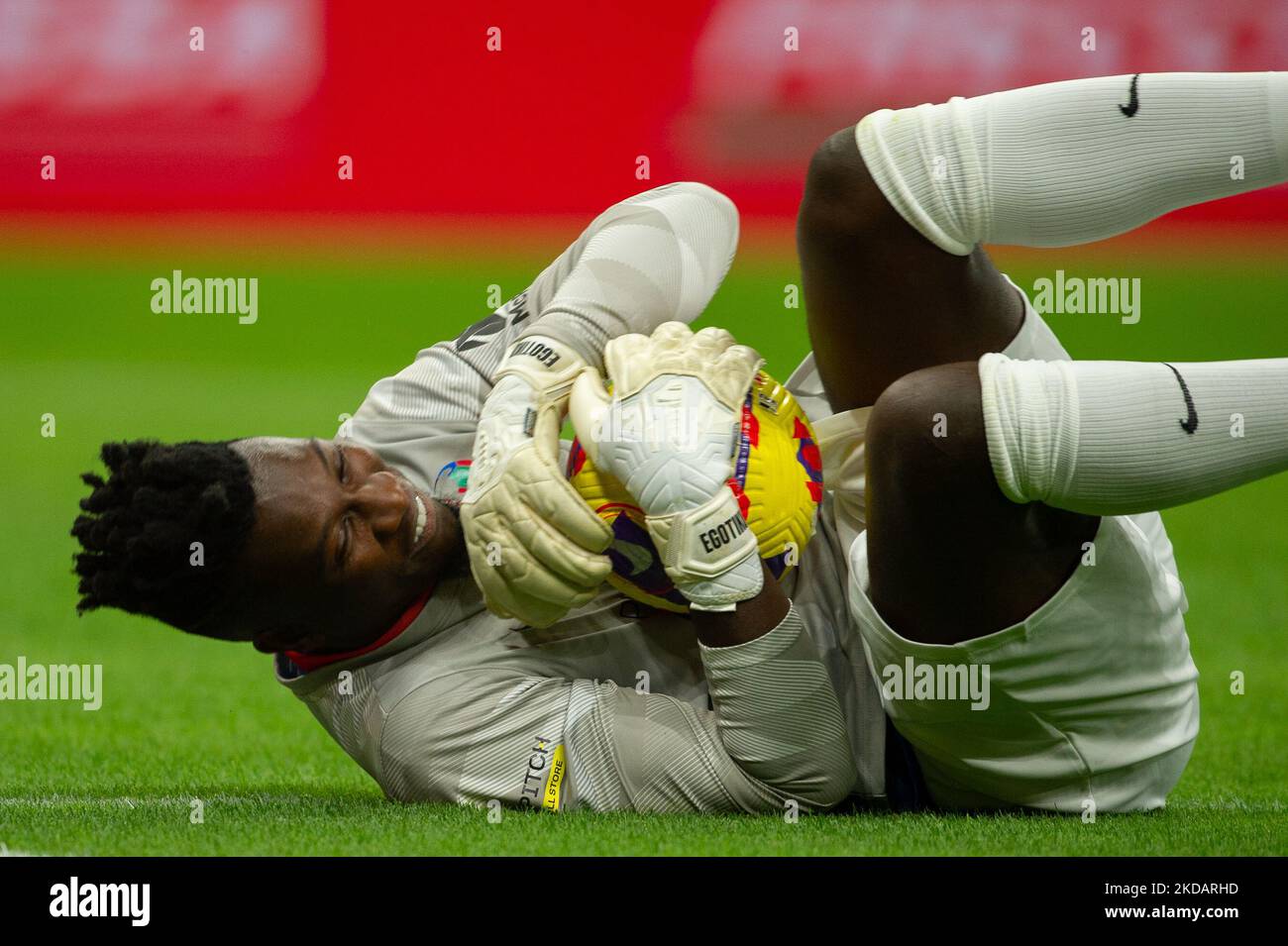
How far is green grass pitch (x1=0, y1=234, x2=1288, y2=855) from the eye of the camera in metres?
1.50

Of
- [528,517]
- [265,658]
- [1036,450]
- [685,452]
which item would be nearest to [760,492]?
[685,452]

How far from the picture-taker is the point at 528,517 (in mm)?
1541

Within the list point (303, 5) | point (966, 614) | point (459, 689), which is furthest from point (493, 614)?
point (303, 5)

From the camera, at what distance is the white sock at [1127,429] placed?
4.18ft

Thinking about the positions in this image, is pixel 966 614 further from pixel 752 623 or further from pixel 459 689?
pixel 459 689

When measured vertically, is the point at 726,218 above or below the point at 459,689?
above

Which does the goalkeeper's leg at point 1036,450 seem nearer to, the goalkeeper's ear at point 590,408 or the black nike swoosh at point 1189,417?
the black nike swoosh at point 1189,417

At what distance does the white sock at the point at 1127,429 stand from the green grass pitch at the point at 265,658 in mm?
364

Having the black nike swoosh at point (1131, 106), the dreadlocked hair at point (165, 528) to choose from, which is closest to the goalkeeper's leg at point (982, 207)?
the black nike swoosh at point (1131, 106)

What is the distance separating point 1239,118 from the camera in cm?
144

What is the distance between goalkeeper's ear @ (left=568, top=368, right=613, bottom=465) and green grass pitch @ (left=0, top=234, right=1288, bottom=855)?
0.40 metres

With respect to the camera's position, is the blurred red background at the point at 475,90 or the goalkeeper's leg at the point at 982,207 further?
the blurred red background at the point at 475,90

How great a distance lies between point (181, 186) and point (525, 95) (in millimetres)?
1652

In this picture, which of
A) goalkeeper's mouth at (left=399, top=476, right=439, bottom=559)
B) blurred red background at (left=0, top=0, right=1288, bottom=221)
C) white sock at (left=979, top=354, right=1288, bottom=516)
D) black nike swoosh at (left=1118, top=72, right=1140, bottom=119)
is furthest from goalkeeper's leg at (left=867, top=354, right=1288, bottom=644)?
blurred red background at (left=0, top=0, right=1288, bottom=221)
